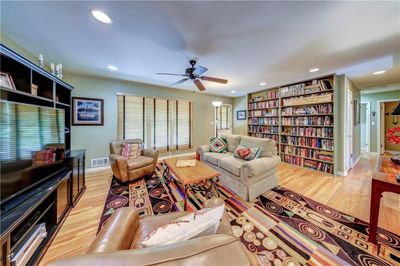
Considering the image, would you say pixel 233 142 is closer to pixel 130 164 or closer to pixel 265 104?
pixel 265 104

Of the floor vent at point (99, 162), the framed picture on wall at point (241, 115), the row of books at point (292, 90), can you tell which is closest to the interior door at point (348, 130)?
the row of books at point (292, 90)

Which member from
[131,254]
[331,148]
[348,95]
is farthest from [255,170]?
[348,95]

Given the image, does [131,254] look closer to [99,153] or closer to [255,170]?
[255,170]

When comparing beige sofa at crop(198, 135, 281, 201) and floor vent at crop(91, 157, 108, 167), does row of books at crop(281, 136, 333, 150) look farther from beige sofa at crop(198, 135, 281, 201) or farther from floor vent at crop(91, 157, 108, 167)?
A: floor vent at crop(91, 157, 108, 167)

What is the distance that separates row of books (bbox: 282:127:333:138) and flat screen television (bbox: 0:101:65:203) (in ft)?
16.1

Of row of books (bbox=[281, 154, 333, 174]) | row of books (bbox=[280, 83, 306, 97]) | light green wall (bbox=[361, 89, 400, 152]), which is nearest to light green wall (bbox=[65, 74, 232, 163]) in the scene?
row of books (bbox=[280, 83, 306, 97])

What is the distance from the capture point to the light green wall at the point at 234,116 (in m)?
5.70

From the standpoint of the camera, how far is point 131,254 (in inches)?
20.6

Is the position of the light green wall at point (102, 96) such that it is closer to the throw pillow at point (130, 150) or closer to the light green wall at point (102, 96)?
the light green wall at point (102, 96)

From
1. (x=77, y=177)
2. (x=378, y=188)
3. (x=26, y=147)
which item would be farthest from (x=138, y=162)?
(x=378, y=188)

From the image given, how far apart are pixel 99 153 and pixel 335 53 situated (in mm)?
5006

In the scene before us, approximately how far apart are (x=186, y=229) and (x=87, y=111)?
3.86 metres

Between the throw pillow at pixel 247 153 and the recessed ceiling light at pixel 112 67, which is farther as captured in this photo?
the recessed ceiling light at pixel 112 67

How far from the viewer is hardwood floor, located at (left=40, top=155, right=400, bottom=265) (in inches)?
60.9
